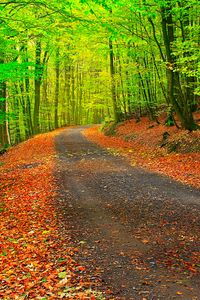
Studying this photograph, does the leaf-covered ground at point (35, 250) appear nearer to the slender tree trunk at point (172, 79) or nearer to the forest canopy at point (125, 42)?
the forest canopy at point (125, 42)

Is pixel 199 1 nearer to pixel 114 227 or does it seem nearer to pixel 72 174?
Answer: pixel 72 174

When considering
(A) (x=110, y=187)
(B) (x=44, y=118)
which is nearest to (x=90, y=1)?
(A) (x=110, y=187)

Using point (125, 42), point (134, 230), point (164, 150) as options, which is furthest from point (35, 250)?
point (125, 42)

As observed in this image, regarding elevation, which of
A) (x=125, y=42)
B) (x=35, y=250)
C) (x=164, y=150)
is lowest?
(x=35, y=250)

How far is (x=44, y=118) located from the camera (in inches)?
1853

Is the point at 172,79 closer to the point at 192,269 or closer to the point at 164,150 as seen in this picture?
the point at 164,150

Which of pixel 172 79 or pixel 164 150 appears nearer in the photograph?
pixel 164 150

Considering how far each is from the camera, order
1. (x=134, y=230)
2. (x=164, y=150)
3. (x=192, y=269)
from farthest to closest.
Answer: (x=164, y=150), (x=134, y=230), (x=192, y=269)

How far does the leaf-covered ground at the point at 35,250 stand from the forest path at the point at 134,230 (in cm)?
32

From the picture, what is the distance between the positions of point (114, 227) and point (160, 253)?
5.67 ft

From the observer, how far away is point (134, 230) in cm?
743

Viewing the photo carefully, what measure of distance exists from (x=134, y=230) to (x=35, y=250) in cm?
228

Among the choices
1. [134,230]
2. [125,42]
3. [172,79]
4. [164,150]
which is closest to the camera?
[134,230]

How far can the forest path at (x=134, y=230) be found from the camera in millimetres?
5141
